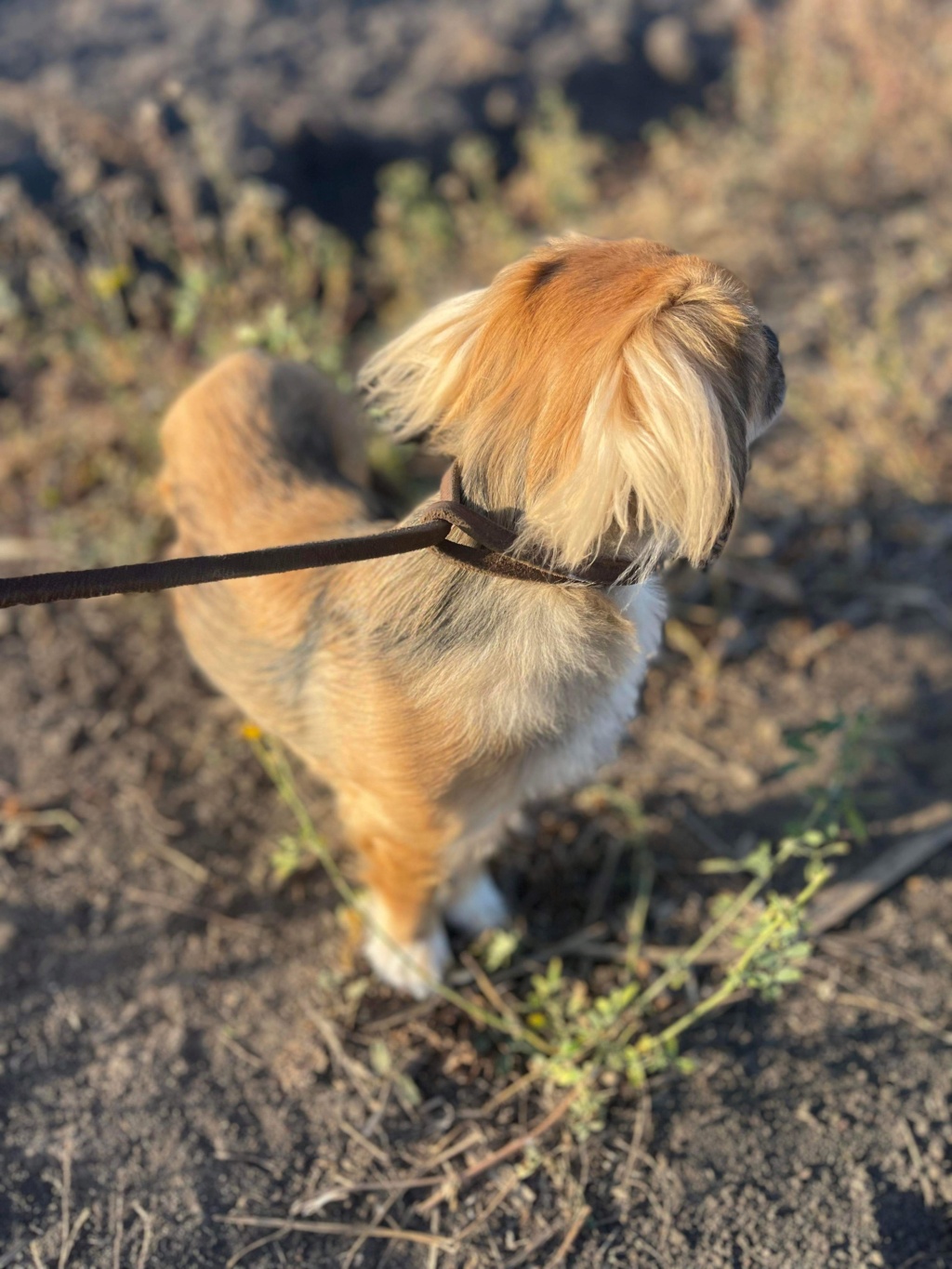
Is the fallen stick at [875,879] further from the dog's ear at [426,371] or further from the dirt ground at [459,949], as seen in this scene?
the dog's ear at [426,371]

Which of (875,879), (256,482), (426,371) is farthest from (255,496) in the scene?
(875,879)

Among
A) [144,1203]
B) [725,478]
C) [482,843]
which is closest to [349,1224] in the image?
[144,1203]

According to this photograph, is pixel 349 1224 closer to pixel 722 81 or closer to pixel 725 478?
pixel 725 478

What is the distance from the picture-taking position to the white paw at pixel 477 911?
9.95ft

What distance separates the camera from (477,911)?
304 cm

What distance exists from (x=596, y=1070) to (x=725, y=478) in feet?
5.46

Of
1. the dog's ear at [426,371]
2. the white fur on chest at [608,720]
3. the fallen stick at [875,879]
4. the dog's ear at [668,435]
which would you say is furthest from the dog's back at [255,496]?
the fallen stick at [875,879]

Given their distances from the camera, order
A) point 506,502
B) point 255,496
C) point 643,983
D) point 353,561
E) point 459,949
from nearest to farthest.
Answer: point 353,561 → point 506,502 → point 255,496 → point 643,983 → point 459,949

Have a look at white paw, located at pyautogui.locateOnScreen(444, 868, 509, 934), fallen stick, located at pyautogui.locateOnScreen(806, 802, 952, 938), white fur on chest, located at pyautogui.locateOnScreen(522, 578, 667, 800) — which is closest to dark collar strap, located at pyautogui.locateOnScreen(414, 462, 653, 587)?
white fur on chest, located at pyautogui.locateOnScreen(522, 578, 667, 800)

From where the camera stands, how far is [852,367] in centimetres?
450

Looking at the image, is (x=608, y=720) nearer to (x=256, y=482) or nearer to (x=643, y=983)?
(x=643, y=983)

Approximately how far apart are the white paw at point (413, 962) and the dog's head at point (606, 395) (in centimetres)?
151

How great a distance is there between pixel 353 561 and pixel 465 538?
0.30 m

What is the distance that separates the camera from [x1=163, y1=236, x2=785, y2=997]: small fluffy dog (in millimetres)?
1736
